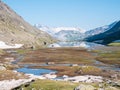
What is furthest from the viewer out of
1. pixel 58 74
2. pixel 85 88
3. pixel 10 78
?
pixel 58 74

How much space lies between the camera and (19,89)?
202 ft

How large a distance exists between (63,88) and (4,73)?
47271 millimetres

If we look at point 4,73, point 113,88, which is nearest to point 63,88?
point 113,88

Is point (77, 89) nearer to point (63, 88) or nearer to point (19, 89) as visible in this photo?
point (63, 88)

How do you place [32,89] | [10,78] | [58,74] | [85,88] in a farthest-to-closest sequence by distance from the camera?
[58,74], [10,78], [32,89], [85,88]

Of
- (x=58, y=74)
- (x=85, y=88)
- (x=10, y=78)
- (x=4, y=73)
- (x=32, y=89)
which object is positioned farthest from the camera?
(x=58, y=74)

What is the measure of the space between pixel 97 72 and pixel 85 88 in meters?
63.2

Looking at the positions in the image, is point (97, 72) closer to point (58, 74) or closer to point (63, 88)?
point (58, 74)

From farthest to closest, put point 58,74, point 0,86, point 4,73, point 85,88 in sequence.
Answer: point 58,74 < point 4,73 < point 0,86 < point 85,88

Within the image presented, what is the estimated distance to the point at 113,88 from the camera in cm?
5919

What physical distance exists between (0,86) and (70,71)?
4819 centimetres

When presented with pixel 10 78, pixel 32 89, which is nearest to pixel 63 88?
pixel 32 89

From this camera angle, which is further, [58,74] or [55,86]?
[58,74]

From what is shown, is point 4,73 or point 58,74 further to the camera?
point 58,74
